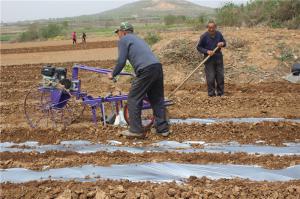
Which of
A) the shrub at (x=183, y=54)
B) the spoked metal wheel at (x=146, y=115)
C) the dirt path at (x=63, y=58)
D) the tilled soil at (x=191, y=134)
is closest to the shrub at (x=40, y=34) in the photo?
the dirt path at (x=63, y=58)

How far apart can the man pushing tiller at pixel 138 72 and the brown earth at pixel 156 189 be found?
189 centimetres

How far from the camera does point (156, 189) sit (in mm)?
4457

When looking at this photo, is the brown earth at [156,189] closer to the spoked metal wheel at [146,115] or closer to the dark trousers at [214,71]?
the spoked metal wheel at [146,115]

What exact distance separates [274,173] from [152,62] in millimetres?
2375

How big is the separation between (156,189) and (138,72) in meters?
2.36

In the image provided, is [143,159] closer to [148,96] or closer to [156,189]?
[156,189]

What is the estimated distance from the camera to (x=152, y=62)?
21.2 ft

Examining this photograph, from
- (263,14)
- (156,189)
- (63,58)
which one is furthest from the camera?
(63,58)

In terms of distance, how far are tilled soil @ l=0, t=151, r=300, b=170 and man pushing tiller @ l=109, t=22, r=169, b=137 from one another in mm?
Answer: 854

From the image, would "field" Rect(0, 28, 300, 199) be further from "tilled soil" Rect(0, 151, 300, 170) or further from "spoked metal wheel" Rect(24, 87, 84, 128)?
"spoked metal wheel" Rect(24, 87, 84, 128)

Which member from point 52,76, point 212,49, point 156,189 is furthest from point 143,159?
point 212,49

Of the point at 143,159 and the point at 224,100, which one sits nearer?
the point at 143,159

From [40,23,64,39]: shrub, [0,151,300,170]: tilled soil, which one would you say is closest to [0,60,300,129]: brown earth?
[0,151,300,170]: tilled soil

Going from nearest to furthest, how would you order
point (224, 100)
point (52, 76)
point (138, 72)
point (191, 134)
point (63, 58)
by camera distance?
point (138, 72), point (191, 134), point (52, 76), point (224, 100), point (63, 58)
